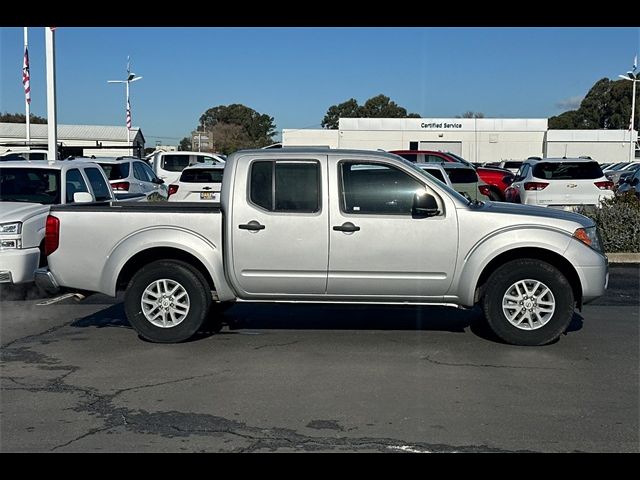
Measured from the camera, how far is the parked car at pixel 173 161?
25.0 m

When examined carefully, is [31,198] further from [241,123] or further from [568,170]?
[241,123]

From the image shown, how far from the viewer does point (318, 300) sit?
7.79 m

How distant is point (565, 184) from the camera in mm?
18328

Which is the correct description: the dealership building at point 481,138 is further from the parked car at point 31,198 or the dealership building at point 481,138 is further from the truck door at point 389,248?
the truck door at point 389,248

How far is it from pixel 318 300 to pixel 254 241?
86 cm

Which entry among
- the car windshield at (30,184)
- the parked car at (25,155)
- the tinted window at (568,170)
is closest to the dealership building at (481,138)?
the parked car at (25,155)

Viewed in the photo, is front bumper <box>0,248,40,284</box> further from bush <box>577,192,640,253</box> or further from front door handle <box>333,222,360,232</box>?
bush <box>577,192,640,253</box>

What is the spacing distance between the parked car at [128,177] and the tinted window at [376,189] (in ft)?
37.7

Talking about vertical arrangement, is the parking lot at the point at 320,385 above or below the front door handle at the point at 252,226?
below
